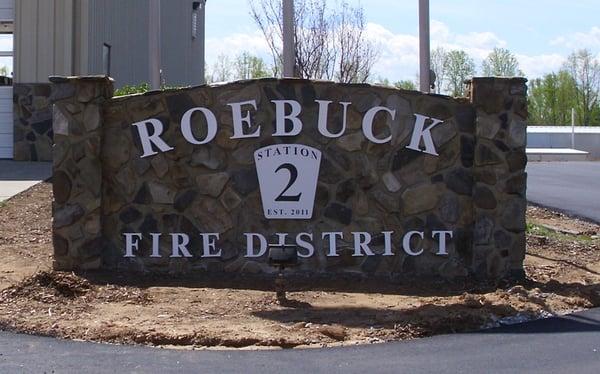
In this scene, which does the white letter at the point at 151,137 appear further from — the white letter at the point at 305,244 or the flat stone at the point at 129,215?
the white letter at the point at 305,244

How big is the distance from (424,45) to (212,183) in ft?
16.1

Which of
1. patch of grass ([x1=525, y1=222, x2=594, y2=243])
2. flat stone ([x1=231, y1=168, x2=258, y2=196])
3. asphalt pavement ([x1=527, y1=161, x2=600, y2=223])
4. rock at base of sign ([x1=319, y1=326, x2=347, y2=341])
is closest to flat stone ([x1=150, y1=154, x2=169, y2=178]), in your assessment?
flat stone ([x1=231, y1=168, x2=258, y2=196])

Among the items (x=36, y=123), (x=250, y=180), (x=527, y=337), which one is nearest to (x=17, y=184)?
(x=36, y=123)

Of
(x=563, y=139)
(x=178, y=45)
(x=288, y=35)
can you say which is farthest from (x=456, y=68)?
(x=288, y=35)

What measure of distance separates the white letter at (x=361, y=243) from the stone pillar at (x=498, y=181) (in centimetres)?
126

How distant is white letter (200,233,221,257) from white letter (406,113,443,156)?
2.55m

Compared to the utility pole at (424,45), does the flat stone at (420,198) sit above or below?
below

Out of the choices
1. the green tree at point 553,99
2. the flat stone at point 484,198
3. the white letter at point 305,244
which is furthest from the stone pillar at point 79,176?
the green tree at point 553,99

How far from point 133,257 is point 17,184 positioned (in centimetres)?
629

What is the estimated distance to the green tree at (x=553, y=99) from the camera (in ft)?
239

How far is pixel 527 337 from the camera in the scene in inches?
320

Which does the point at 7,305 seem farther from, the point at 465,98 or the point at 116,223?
the point at 465,98

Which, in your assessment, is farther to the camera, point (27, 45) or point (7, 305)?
point (27, 45)

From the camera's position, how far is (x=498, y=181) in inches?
427
